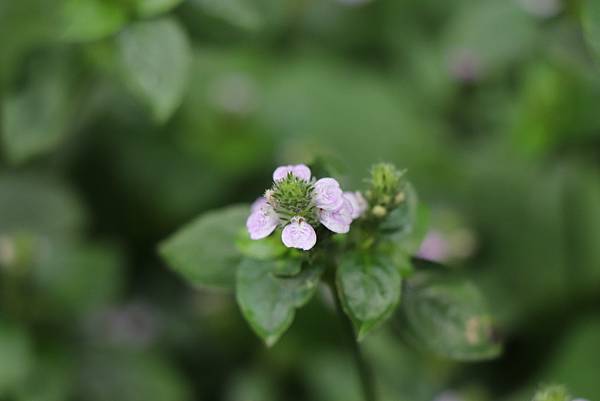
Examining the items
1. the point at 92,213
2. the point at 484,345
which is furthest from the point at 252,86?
the point at 484,345

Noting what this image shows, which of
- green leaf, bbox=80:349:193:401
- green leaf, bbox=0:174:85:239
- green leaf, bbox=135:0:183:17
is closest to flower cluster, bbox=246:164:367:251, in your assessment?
green leaf, bbox=135:0:183:17

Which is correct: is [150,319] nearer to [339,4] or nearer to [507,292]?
[507,292]

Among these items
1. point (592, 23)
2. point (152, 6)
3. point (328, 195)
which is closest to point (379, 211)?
point (328, 195)

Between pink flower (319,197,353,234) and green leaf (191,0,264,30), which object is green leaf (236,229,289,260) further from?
green leaf (191,0,264,30)

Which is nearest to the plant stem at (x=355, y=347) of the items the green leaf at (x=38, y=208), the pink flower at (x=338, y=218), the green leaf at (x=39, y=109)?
the pink flower at (x=338, y=218)

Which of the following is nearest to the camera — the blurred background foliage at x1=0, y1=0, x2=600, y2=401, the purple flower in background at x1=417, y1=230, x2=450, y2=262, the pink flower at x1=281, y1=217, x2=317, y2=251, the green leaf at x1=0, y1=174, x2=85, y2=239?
the pink flower at x1=281, y1=217, x2=317, y2=251

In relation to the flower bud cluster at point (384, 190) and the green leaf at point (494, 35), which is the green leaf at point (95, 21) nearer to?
the flower bud cluster at point (384, 190)
